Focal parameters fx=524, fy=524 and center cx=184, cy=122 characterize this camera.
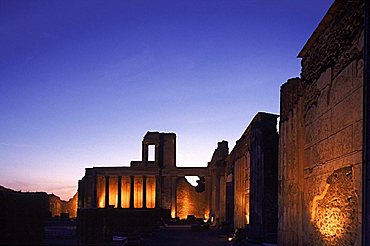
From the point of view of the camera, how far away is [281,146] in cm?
1544

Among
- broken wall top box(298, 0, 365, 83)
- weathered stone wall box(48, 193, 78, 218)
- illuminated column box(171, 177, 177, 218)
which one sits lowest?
weathered stone wall box(48, 193, 78, 218)

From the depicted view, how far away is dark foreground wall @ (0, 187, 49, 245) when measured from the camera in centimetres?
670

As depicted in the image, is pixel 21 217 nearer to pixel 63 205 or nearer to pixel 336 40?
pixel 336 40

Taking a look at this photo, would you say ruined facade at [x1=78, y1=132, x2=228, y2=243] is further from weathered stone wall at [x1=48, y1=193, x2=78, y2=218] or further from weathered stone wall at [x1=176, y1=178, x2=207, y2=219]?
weathered stone wall at [x1=48, y1=193, x2=78, y2=218]

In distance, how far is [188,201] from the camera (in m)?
49.0

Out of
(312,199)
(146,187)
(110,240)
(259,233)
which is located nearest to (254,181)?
(259,233)

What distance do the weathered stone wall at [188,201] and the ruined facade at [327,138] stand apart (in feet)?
113

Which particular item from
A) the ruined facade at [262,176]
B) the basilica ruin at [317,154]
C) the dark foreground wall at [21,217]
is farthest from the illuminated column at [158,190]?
the dark foreground wall at [21,217]

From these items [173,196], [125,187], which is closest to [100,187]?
[125,187]

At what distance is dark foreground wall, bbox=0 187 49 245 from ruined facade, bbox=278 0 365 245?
496 cm

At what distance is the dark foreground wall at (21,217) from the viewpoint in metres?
6.70

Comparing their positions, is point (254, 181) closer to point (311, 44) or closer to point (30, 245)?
point (311, 44)

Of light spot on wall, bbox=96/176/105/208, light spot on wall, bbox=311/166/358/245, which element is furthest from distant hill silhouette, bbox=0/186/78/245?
light spot on wall, bbox=96/176/105/208

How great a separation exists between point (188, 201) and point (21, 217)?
4234cm
